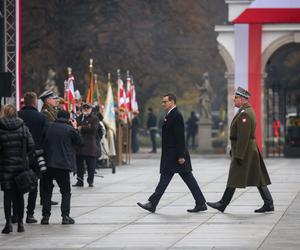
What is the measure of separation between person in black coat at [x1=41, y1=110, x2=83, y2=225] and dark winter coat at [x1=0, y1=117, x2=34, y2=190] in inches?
37.6

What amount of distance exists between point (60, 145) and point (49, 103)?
1.74 meters

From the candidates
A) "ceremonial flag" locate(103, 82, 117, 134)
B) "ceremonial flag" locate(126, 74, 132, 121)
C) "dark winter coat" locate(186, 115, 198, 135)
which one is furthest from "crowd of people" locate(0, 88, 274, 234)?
"dark winter coat" locate(186, 115, 198, 135)

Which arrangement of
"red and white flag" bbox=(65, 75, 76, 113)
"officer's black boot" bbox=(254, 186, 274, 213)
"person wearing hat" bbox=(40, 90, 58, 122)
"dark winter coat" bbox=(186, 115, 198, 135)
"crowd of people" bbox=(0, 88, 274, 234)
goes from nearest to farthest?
"crowd of people" bbox=(0, 88, 274, 234), "officer's black boot" bbox=(254, 186, 274, 213), "person wearing hat" bbox=(40, 90, 58, 122), "red and white flag" bbox=(65, 75, 76, 113), "dark winter coat" bbox=(186, 115, 198, 135)

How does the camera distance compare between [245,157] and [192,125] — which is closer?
[245,157]

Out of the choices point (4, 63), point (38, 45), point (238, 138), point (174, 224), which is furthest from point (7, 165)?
point (38, 45)

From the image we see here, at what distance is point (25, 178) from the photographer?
15.7 metres

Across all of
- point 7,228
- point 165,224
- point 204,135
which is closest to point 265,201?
point 165,224

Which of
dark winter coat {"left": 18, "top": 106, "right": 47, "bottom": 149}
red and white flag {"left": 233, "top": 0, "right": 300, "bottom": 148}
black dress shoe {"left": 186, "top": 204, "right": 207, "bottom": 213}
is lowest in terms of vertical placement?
black dress shoe {"left": 186, "top": 204, "right": 207, "bottom": 213}

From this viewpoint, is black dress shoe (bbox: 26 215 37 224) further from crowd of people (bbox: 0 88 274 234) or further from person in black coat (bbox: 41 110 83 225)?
person in black coat (bbox: 41 110 83 225)

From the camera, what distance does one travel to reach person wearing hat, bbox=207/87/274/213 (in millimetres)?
17609

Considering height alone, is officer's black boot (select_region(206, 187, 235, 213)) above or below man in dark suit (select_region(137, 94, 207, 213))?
below

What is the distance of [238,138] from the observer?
17625mm

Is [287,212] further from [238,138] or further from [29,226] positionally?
[29,226]

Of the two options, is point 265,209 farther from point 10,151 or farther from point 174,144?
point 10,151
